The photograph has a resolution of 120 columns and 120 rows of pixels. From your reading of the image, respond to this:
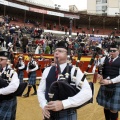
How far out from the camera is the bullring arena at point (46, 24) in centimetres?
562

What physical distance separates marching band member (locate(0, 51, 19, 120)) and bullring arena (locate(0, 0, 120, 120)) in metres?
1.75

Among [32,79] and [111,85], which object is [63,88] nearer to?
[111,85]

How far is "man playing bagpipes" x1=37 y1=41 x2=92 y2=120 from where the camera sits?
2113mm

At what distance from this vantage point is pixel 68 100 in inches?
83.6

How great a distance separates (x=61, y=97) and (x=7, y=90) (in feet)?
3.46

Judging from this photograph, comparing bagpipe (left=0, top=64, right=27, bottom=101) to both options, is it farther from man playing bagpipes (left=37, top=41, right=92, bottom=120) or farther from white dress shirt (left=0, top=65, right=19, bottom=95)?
man playing bagpipes (left=37, top=41, right=92, bottom=120)

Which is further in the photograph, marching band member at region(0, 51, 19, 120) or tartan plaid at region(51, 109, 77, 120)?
marching band member at region(0, 51, 19, 120)

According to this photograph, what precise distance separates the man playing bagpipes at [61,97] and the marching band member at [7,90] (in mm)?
689

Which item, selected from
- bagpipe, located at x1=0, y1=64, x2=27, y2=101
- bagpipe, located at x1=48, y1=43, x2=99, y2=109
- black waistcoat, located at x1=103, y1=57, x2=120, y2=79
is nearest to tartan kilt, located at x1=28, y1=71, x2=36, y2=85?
black waistcoat, located at x1=103, y1=57, x2=120, y2=79

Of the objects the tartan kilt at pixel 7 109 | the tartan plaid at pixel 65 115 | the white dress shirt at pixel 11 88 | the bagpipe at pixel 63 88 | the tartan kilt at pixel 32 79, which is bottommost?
the tartan kilt at pixel 32 79

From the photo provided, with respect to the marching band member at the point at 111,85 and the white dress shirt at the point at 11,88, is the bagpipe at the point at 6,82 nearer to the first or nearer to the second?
the white dress shirt at the point at 11,88

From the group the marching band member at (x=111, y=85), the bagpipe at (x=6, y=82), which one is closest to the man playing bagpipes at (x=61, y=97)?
the bagpipe at (x=6, y=82)

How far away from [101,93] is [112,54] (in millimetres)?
822

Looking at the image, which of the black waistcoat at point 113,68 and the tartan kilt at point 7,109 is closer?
the tartan kilt at point 7,109
